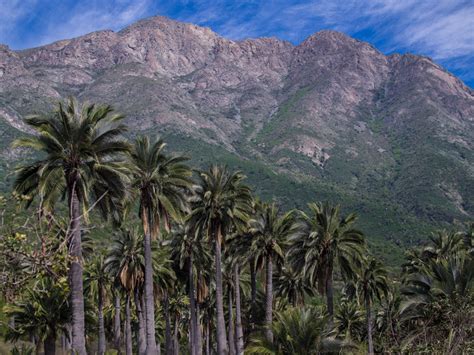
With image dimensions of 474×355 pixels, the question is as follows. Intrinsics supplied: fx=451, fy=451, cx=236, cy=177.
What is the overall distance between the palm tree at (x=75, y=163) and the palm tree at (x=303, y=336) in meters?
8.68

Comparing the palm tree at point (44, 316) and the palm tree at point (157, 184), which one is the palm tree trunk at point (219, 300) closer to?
the palm tree at point (157, 184)

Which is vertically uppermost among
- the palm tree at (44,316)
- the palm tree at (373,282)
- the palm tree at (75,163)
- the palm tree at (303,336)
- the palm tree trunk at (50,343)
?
the palm tree at (75,163)

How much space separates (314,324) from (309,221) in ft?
44.8

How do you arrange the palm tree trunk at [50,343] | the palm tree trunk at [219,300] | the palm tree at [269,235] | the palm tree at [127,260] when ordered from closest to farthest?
the palm tree trunk at [50,343] < the palm tree trunk at [219,300] < the palm tree at [269,235] < the palm tree at [127,260]

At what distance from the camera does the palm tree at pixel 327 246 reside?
32.2m

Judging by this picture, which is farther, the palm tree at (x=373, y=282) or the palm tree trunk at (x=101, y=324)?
the palm tree at (x=373, y=282)

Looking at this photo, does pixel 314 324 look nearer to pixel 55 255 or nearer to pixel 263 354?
pixel 263 354

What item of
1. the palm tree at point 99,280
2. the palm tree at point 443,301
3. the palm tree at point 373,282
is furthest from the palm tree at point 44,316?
the palm tree at point 373,282

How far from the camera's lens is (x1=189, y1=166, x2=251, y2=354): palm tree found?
32031mm

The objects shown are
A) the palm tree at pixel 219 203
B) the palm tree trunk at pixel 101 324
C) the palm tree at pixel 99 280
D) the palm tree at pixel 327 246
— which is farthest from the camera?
the palm tree at pixel 99 280

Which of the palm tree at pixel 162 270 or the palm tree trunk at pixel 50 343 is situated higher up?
the palm tree at pixel 162 270

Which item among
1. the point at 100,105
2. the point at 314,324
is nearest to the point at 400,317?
the point at 314,324

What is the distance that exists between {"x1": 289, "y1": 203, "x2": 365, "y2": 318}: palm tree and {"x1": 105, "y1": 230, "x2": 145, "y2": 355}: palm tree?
39.6 ft

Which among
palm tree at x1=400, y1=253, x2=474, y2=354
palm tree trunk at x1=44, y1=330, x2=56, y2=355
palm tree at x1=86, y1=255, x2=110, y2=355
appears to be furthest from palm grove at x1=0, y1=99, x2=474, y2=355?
palm tree trunk at x1=44, y1=330, x2=56, y2=355
